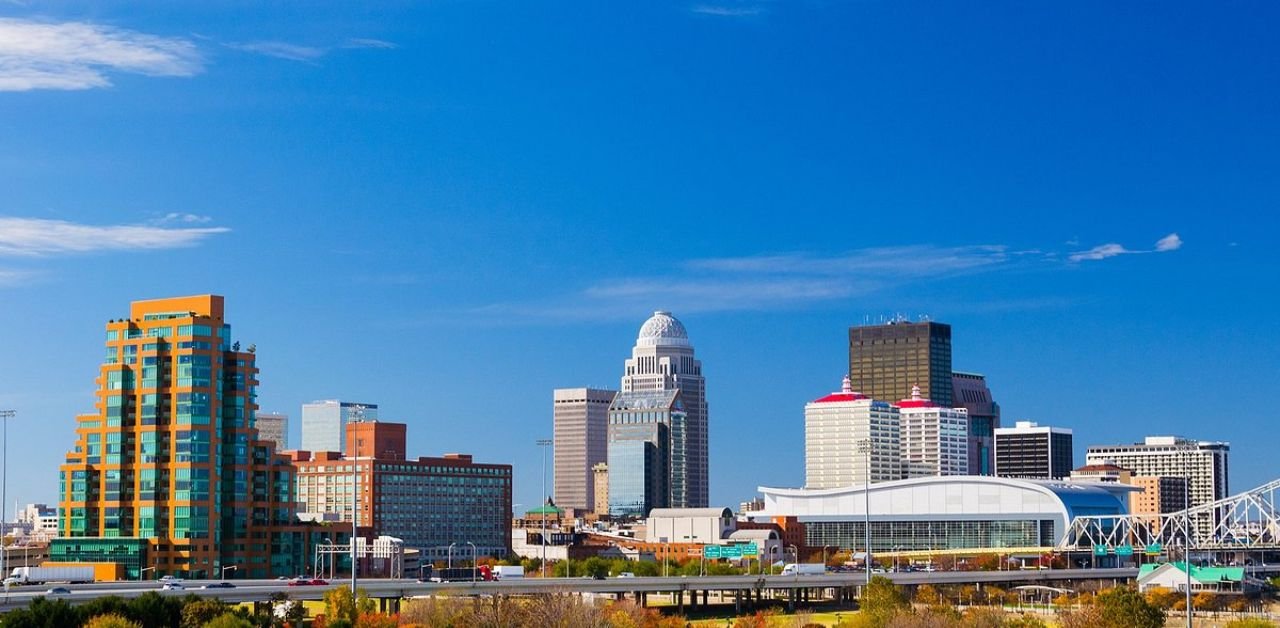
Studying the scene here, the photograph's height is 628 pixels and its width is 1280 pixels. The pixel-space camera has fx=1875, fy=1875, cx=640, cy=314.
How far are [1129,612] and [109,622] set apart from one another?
78.1 m

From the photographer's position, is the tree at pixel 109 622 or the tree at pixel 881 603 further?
the tree at pixel 881 603

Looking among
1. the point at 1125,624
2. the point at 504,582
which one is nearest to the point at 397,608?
the point at 504,582

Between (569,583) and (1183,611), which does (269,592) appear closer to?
(569,583)

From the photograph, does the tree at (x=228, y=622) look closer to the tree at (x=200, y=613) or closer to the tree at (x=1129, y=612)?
the tree at (x=200, y=613)

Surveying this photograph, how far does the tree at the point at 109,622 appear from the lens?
122 meters

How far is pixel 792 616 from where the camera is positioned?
194 m

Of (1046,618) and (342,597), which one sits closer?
(342,597)

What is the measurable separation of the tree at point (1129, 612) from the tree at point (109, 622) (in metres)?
74.4

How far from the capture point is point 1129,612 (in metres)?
149

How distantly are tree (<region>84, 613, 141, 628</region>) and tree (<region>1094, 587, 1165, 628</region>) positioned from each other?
74.4 meters

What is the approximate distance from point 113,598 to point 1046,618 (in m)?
93.0

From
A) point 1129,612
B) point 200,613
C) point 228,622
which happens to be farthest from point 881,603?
point 228,622

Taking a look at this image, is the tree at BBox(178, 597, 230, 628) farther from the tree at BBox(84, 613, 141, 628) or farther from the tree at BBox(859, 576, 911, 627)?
the tree at BBox(859, 576, 911, 627)

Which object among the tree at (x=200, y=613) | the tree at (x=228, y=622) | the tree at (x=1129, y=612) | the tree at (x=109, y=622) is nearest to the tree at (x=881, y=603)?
the tree at (x=1129, y=612)
